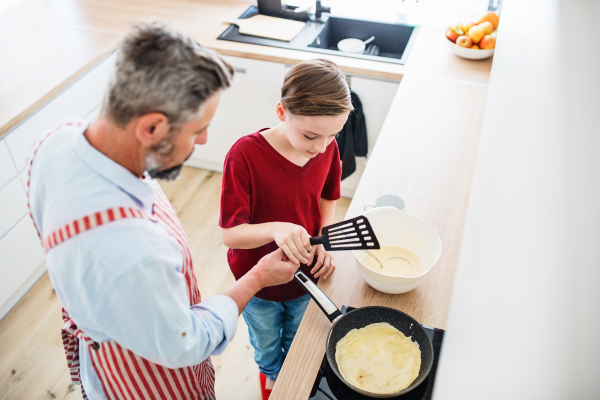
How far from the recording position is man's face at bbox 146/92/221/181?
28.0 inches

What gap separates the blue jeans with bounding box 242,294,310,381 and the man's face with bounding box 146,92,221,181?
74 centimetres

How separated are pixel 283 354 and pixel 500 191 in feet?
4.46

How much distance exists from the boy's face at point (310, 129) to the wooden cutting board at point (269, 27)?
4.59 ft

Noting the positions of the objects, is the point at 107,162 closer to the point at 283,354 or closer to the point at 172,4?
the point at 283,354

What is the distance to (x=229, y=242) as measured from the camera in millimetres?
1163

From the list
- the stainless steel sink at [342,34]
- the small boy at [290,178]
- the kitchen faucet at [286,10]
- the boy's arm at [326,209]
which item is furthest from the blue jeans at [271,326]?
the kitchen faucet at [286,10]

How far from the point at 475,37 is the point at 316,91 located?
1495 mm

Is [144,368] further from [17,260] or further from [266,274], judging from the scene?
[17,260]

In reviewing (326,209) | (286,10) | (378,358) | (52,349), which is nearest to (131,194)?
(378,358)

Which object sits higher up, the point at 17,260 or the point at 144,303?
the point at 144,303

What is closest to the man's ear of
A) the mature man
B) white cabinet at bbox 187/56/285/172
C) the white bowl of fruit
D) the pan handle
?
the mature man

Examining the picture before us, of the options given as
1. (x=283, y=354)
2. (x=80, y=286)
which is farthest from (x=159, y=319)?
(x=283, y=354)

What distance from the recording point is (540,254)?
268 mm

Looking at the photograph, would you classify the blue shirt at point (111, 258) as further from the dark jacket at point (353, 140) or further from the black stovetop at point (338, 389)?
the dark jacket at point (353, 140)
